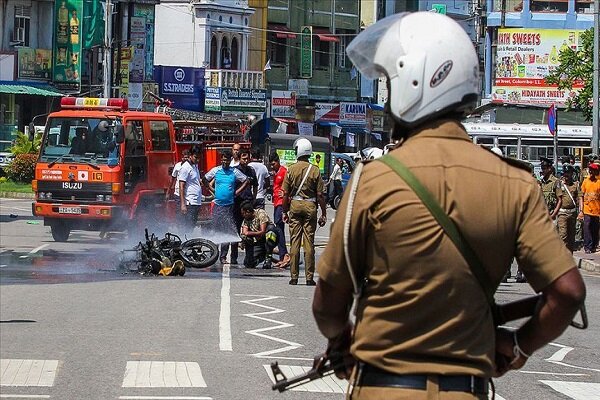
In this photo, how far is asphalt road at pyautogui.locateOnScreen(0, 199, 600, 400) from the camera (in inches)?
378

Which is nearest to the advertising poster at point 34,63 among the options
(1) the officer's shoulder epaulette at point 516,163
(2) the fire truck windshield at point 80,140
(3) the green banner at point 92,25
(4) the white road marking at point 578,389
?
(3) the green banner at point 92,25

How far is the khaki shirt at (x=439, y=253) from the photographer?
392 centimetres

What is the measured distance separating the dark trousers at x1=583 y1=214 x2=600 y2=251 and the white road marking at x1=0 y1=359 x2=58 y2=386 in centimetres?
1682

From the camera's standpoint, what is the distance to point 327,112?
7044 centimetres

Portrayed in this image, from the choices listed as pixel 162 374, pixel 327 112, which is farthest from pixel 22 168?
pixel 162 374

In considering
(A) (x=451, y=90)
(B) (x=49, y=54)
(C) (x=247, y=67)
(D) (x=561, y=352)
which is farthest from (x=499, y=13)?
(A) (x=451, y=90)

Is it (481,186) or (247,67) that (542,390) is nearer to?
(481,186)

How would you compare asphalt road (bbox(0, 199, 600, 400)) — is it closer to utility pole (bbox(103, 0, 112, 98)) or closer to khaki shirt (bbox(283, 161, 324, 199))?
khaki shirt (bbox(283, 161, 324, 199))

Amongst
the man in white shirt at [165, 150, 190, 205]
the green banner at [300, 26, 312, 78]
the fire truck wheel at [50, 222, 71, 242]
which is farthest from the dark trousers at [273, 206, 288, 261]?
the green banner at [300, 26, 312, 78]

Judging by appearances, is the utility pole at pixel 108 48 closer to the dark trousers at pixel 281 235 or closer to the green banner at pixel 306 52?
the green banner at pixel 306 52

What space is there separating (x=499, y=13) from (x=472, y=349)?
189 feet

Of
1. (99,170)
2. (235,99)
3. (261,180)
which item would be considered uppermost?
(235,99)

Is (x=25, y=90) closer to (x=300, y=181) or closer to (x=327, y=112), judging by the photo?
(x=327, y=112)

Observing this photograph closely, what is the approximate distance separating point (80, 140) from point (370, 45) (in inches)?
791
